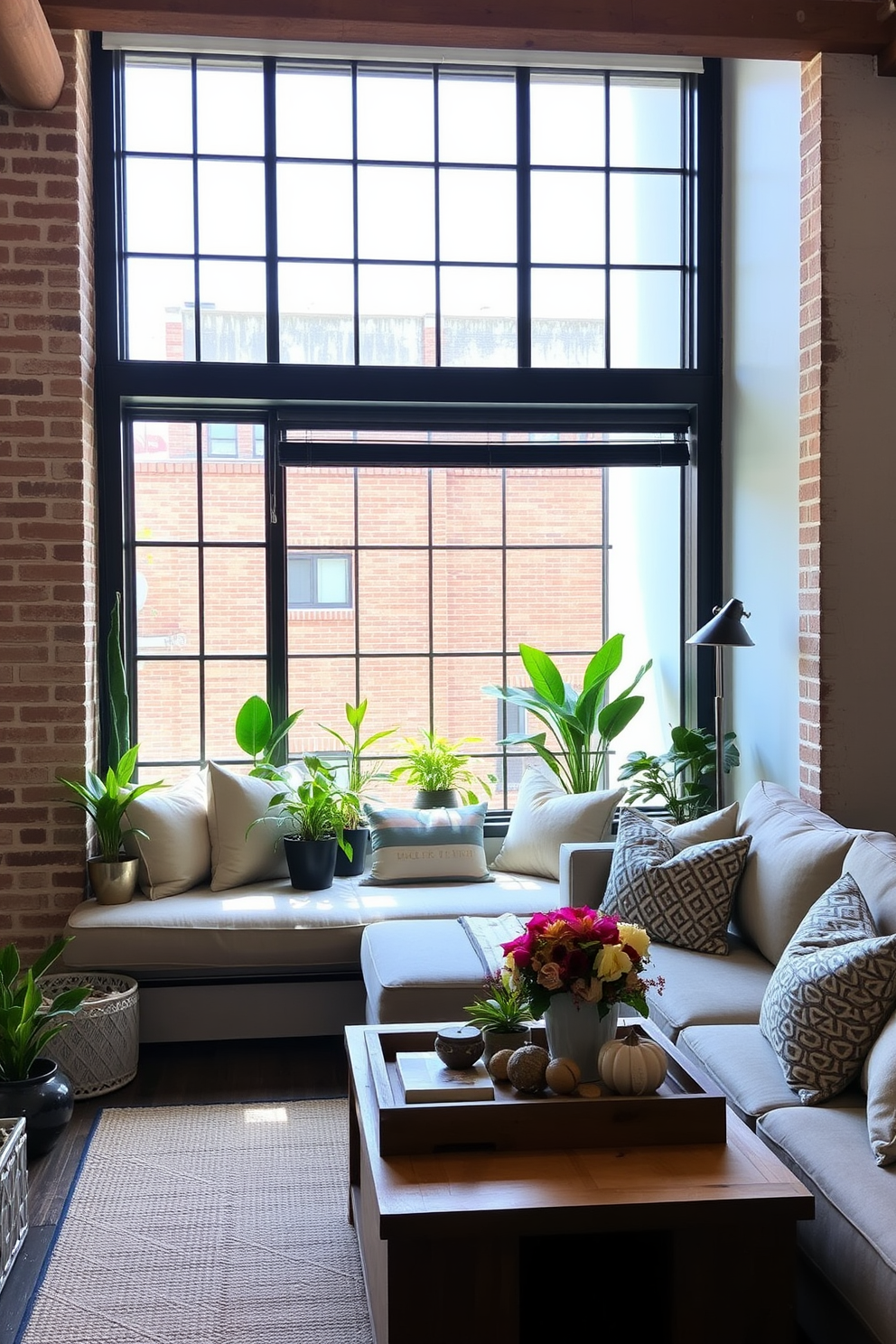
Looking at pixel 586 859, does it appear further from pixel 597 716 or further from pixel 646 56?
pixel 646 56

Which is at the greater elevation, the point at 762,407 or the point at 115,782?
the point at 762,407

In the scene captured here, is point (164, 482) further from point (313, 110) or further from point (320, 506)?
point (313, 110)

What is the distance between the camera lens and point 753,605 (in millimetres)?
4996

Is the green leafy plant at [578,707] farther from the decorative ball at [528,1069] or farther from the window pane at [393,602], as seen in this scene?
the decorative ball at [528,1069]

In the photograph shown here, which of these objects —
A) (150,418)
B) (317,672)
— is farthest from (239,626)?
(150,418)

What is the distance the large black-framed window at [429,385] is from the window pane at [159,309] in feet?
0.09

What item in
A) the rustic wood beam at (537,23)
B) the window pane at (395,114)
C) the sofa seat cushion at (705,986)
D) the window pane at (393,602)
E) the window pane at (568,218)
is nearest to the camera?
the sofa seat cushion at (705,986)

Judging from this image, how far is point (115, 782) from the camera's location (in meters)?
4.63

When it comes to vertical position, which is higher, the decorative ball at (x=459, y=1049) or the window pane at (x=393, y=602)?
the window pane at (x=393, y=602)

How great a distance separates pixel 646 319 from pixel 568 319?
34 centimetres

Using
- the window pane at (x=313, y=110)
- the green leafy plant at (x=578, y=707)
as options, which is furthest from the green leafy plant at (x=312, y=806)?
the window pane at (x=313, y=110)

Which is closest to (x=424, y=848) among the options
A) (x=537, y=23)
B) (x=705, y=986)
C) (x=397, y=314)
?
(x=705, y=986)

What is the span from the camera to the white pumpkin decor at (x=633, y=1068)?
8.59 ft

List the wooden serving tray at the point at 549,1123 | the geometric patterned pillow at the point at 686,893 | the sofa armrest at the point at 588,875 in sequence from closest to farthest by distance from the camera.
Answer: the wooden serving tray at the point at 549,1123 < the geometric patterned pillow at the point at 686,893 < the sofa armrest at the point at 588,875
